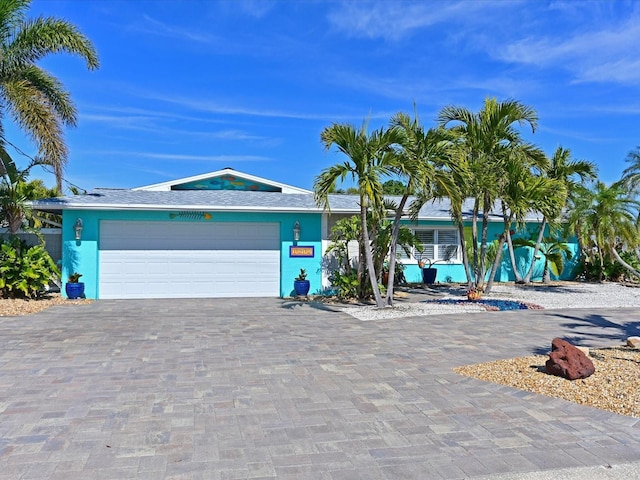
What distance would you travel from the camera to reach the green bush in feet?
40.7

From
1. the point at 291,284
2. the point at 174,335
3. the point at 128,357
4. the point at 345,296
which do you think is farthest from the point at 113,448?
the point at 291,284

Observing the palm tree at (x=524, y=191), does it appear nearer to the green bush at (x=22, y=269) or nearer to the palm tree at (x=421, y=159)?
the palm tree at (x=421, y=159)

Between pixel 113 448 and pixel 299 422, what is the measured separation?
1.58 meters

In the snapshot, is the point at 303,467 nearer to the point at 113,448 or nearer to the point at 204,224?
the point at 113,448

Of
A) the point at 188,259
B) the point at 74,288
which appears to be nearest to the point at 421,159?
the point at 188,259

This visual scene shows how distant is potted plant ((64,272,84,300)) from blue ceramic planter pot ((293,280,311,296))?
584 cm

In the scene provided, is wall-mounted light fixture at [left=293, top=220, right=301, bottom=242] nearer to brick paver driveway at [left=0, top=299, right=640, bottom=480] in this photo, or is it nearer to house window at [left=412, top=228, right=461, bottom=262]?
house window at [left=412, top=228, right=461, bottom=262]

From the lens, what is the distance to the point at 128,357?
277 inches

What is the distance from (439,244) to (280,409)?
45.3 feet

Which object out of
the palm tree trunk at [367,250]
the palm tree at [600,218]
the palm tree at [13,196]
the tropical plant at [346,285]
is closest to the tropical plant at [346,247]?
the tropical plant at [346,285]

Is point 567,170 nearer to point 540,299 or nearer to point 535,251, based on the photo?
point 535,251

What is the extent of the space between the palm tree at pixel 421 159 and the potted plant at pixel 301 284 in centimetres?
470

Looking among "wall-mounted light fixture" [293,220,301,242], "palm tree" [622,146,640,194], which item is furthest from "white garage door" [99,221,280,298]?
"palm tree" [622,146,640,194]

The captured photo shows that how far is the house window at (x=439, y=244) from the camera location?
1770 cm
